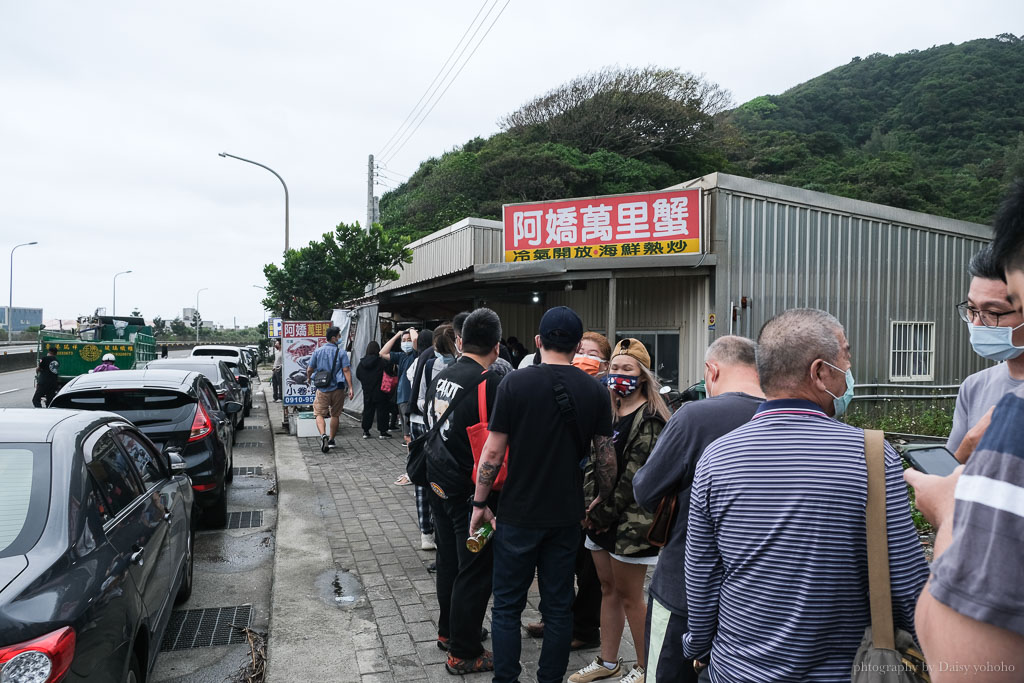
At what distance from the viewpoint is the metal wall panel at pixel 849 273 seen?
1130 centimetres

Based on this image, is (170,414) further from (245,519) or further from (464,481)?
(464,481)

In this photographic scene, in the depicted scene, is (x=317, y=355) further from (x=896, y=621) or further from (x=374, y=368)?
(x=896, y=621)

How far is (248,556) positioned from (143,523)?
2.73 metres

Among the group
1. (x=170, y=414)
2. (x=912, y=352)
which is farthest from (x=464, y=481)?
(x=912, y=352)

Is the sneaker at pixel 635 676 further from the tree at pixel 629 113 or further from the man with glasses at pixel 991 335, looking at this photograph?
the tree at pixel 629 113

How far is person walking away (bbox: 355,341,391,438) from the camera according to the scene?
38.8ft

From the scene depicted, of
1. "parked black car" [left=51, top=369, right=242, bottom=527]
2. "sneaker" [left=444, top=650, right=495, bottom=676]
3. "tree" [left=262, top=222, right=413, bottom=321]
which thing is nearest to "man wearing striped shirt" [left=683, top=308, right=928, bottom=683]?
"sneaker" [left=444, top=650, right=495, bottom=676]

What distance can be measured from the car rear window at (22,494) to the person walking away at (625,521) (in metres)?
2.37

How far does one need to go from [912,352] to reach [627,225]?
6184 mm

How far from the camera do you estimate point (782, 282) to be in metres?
11.6

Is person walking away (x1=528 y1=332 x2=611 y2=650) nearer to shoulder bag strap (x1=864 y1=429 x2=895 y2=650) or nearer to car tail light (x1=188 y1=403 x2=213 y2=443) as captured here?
shoulder bag strap (x1=864 y1=429 x2=895 y2=650)

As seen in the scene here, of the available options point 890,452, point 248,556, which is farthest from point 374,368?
point 890,452

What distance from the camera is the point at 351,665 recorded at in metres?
3.92

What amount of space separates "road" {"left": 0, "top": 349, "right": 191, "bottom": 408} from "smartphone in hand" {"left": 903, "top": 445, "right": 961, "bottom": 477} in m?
20.3
